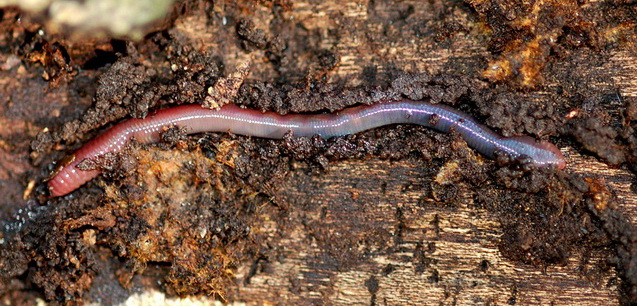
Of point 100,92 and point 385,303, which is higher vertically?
point 100,92

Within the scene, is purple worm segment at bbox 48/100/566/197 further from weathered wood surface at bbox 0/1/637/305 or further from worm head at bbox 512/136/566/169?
weathered wood surface at bbox 0/1/637/305

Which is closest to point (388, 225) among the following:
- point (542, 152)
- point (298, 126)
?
point (298, 126)

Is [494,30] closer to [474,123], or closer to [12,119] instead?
[474,123]

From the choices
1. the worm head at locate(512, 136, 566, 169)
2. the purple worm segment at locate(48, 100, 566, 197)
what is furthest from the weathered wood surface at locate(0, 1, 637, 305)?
the purple worm segment at locate(48, 100, 566, 197)

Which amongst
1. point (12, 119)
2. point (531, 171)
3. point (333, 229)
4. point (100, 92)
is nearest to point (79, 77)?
point (100, 92)

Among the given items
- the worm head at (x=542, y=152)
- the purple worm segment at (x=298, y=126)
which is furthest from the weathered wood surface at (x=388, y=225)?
the purple worm segment at (x=298, y=126)

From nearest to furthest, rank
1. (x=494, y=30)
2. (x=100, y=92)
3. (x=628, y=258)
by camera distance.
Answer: (x=628, y=258), (x=494, y=30), (x=100, y=92)

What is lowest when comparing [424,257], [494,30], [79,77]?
[424,257]

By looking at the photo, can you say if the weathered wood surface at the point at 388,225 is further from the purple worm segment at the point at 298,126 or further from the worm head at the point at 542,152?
A: the purple worm segment at the point at 298,126
